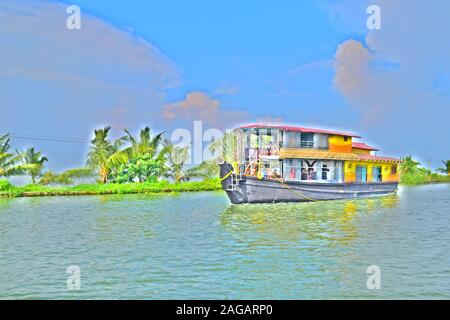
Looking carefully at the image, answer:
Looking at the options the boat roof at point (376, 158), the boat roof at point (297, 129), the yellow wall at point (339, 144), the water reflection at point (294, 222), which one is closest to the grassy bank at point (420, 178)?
the boat roof at point (376, 158)

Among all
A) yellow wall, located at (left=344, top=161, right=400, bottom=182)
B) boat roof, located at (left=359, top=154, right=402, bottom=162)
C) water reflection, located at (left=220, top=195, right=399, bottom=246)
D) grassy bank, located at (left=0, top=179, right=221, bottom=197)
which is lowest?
water reflection, located at (left=220, top=195, right=399, bottom=246)

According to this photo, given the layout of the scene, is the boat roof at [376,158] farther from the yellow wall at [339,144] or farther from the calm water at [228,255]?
the calm water at [228,255]

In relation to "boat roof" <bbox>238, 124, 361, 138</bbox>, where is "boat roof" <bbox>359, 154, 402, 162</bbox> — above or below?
below

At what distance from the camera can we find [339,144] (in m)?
23.7

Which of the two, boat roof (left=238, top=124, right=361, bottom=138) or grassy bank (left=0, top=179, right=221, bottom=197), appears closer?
boat roof (left=238, top=124, right=361, bottom=138)

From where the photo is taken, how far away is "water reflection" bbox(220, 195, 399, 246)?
36.1ft

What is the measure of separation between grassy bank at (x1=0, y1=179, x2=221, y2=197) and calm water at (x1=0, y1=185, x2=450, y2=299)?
1238 centimetres

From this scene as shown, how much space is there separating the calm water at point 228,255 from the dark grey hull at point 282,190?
371cm

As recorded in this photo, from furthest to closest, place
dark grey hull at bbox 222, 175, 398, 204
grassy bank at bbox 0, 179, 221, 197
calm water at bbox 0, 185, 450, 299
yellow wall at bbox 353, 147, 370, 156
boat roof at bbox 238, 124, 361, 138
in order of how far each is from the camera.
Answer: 1. grassy bank at bbox 0, 179, 221, 197
2. yellow wall at bbox 353, 147, 370, 156
3. boat roof at bbox 238, 124, 361, 138
4. dark grey hull at bbox 222, 175, 398, 204
5. calm water at bbox 0, 185, 450, 299

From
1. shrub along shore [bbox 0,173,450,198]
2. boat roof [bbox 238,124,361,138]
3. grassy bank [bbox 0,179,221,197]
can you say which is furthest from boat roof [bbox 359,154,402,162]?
grassy bank [bbox 0,179,221,197]

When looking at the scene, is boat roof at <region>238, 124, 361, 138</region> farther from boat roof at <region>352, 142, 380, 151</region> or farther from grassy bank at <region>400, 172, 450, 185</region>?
grassy bank at <region>400, 172, 450, 185</region>

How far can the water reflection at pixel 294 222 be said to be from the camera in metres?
11.0

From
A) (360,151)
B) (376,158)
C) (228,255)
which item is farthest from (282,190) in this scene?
(228,255)
